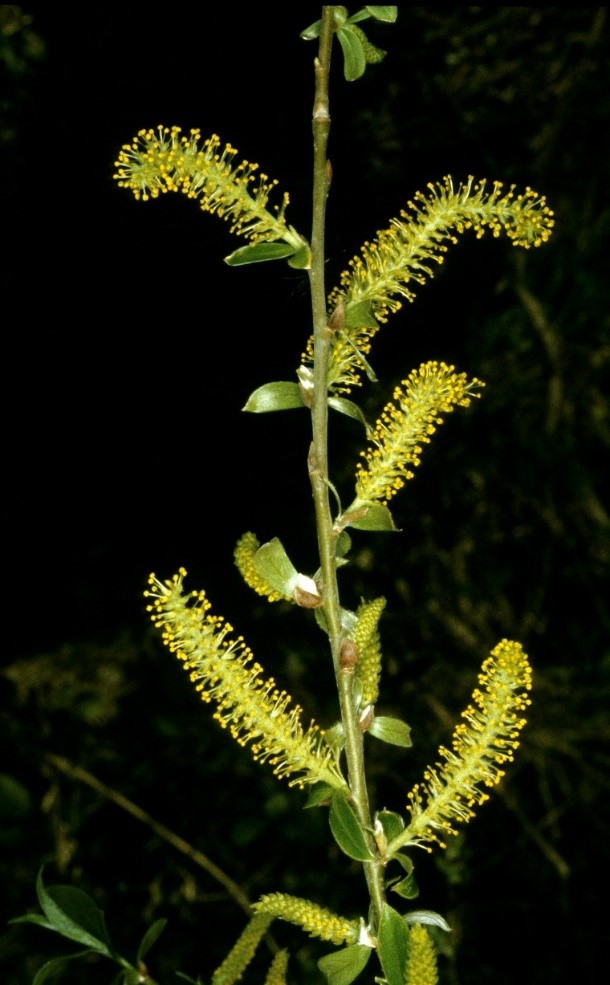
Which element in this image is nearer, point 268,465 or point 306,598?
point 306,598

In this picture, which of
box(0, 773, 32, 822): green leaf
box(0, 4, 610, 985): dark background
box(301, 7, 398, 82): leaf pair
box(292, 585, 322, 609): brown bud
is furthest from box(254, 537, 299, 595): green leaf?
box(0, 773, 32, 822): green leaf

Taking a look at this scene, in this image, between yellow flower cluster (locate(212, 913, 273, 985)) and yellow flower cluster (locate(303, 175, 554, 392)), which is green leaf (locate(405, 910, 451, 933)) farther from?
yellow flower cluster (locate(303, 175, 554, 392))

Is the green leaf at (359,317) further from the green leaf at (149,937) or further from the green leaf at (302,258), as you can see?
the green leaf at (149,937)

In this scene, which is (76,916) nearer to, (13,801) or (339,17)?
(339,17)

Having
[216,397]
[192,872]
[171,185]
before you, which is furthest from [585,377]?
[171,185]

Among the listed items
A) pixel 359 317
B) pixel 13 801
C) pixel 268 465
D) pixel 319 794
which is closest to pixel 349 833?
pixel 319 794

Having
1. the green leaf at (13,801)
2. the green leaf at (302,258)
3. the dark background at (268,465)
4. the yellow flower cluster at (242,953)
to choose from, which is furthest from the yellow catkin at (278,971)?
the green leaf at (13,801)

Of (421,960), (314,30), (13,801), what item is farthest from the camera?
(13,801)

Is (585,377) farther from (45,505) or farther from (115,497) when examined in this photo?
(45,505)
